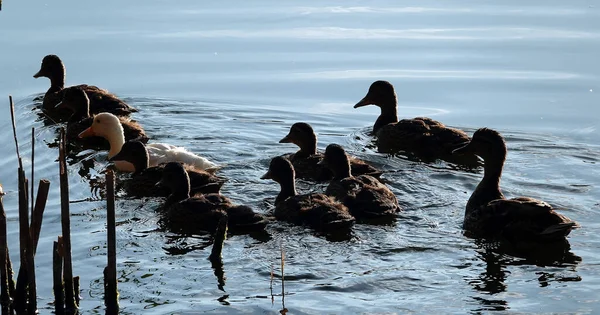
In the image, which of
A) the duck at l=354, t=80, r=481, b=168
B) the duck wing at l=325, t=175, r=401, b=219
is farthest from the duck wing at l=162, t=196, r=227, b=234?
the duck at l=354, t=80, r=481, b=168

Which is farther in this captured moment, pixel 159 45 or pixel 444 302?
pixel 159 45

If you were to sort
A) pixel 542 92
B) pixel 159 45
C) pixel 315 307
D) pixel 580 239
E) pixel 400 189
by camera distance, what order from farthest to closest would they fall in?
1. pixel 159 45
2. pixel 542 92
3. pixel 400 189
4. pixel 580 239
5. pixel 315 307

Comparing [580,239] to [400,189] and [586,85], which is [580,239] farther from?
[586,85]

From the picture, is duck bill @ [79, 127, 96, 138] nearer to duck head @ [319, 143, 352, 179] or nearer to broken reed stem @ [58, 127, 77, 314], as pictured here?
duck head @ [319, 143, 352, 179]

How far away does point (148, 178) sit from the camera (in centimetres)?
1093

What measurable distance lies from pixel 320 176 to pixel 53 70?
550 cm

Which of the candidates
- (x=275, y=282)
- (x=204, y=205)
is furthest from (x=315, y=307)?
(x=204, y=205)

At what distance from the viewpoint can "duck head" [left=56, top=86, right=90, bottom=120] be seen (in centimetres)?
1385

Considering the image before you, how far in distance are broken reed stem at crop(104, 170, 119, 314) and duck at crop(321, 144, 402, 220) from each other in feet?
10.5

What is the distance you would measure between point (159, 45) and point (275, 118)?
441cm

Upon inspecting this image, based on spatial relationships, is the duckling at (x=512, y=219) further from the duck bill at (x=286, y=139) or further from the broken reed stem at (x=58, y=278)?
the broken reed stem at (x=58, y=278)

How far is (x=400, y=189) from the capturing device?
1082 centimetres

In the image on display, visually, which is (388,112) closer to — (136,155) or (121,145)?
(121,145)

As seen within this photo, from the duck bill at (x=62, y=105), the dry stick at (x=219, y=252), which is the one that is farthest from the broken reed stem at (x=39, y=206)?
the duck bill at (x=62, y=105)
